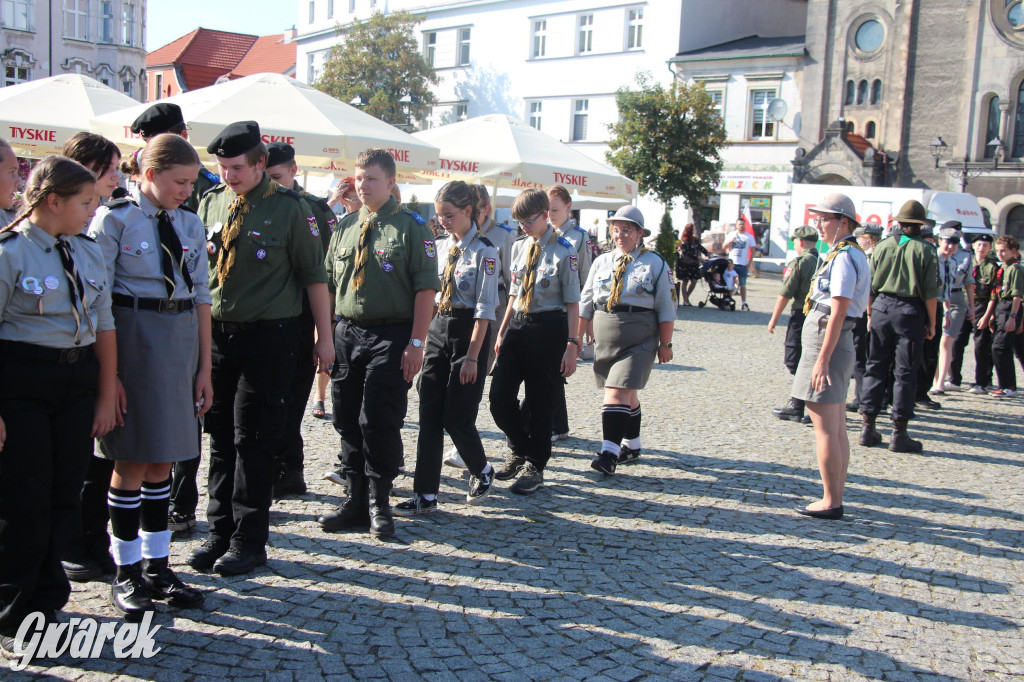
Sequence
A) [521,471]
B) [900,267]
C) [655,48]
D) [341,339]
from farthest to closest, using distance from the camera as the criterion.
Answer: [655,48]
[900,267]
[521,471]
[341,339]

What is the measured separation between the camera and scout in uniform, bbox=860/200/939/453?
8.36 meters

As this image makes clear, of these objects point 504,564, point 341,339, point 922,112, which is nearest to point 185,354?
point 341,339

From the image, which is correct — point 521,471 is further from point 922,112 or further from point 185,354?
point 922,112

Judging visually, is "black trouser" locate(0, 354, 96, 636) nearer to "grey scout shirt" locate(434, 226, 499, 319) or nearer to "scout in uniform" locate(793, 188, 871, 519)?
"grey scout shirt" locate(434, 226, 499, 319)

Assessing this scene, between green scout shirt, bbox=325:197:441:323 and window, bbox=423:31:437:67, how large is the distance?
153ft

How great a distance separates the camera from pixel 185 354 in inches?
159

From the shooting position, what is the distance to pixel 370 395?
507 centimetres

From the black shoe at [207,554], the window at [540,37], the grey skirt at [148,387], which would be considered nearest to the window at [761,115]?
the window at [540,37]

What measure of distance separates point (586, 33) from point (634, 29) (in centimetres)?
246

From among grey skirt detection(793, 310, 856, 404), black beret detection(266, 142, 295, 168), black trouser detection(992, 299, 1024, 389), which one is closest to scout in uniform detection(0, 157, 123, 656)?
black beret detection(266, 142, 295, 168)

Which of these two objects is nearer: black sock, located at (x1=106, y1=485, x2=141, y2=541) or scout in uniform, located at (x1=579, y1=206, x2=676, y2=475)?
black sock, located at (x1=106, y1=485, x2=141, y2=541)

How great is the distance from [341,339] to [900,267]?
5634 mm

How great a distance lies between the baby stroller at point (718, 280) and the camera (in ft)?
68.0

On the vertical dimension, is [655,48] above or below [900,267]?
above
